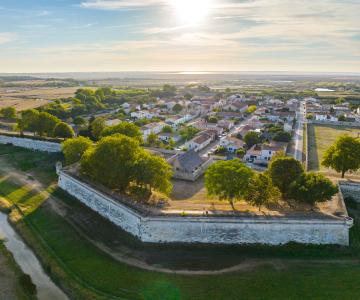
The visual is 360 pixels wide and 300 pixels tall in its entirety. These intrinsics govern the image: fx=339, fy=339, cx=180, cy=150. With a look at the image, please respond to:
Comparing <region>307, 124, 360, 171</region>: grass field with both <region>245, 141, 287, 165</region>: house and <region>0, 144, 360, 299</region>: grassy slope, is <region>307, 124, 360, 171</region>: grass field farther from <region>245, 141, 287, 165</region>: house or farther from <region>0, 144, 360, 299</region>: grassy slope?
<region>0, 144, 360, 299</region>: grassy slope

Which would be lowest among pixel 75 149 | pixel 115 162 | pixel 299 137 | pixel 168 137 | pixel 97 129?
pixel 299 137

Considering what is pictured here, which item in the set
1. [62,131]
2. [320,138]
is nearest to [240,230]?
[62,131]

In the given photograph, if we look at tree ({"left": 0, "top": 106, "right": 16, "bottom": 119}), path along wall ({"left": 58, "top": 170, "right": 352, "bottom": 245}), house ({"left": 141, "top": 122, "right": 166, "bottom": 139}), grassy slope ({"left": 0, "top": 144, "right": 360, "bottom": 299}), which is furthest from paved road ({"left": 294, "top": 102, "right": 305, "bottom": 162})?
tree ({"left": 0, "top": 106, "right": 16, "bottom": 119})

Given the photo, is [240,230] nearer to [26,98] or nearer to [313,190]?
[313,190]

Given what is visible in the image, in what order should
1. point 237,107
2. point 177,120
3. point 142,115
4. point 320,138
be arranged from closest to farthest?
1. point 320,138
2. point 177,120
3. point 142,115
4. point 237,107

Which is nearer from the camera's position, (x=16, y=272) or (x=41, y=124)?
(x=16, y=272)

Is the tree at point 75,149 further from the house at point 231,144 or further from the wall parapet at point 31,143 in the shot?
the house at point 231,144

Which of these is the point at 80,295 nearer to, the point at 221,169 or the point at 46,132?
the point at 221,169
